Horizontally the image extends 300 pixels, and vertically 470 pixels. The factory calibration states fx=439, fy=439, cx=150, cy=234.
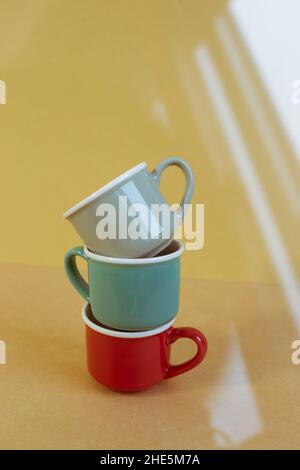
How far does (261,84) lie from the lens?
1034 mm

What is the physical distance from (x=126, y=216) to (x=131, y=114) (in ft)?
1.88

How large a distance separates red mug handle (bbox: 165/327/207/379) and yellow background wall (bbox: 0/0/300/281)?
504 mm

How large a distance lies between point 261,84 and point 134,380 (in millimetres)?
754

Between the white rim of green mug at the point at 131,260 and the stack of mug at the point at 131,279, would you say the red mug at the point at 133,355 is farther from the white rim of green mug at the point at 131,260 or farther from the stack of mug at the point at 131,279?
the white rim of green mug at the point at 131,260

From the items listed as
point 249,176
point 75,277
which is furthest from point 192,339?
point 249,176

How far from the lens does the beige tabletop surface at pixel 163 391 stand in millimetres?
536

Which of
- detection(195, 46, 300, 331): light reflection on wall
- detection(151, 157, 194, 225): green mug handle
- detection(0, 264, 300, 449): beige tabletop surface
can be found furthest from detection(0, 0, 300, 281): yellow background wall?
detection(151, 157, 194, 225): green mug handle

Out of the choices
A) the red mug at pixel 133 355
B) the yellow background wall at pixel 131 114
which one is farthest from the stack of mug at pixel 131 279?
the yellow background wall at pixel 131 114

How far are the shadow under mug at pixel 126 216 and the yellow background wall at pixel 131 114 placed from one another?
499 mm

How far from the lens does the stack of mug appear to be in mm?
558

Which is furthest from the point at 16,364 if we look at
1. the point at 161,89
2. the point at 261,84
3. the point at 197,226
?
the point at 261,84

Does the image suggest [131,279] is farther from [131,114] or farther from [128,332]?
[131,114]

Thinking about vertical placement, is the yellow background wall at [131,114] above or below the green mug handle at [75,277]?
above

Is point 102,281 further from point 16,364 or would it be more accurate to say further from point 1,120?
point 1,120
